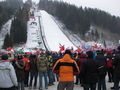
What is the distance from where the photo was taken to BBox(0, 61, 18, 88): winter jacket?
25.8ft

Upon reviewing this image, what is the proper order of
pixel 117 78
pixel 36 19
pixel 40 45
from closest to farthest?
pixel 117 78 → pixel 40 45 → pixel 36 19

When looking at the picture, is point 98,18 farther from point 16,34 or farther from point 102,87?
point 102,87

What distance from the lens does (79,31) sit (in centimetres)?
10562

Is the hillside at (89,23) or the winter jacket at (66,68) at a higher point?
the hillside at (89,23)

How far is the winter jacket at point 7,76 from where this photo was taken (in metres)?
7.86

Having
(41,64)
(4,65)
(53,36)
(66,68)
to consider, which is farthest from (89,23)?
(4,65)

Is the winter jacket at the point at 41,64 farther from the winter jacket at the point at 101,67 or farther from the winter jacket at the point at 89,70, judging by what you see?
the winter jacket at the point at 89,70

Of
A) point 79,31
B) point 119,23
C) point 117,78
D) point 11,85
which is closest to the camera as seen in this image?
point 11,85

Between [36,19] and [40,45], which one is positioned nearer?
[40,45]

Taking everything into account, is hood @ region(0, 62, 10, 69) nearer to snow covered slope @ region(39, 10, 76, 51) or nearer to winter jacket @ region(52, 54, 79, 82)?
winter jacket @ region(52, 54, 79, 82)

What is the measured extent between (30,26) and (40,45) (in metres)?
36.2

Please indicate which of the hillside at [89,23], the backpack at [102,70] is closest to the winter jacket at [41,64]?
the backpack at [102,70]

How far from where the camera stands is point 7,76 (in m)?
7.93

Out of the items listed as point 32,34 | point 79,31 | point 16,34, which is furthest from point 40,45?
point 79,31
